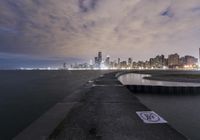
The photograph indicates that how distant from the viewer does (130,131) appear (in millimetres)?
5914

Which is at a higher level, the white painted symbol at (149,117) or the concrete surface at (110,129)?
the concrete surface at (110,129)

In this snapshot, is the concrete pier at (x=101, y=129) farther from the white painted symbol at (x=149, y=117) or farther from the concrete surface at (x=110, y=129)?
the white painted symbol at (x=149, y=117)

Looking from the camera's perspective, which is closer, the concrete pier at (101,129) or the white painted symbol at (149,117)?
the concrete pier at (101,129)

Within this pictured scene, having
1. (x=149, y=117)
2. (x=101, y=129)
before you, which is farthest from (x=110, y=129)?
(x=149, y=117)

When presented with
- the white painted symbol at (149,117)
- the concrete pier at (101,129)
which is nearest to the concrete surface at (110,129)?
the concrete pier at (101,129)

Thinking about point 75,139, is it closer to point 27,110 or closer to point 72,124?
point 72,124

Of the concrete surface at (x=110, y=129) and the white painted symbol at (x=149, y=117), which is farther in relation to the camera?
the white painted symbol at (x=149, y=117)

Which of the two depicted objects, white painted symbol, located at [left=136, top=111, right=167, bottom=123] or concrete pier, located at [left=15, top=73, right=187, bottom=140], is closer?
concrete pier, located at [left=15, top=73, right=187, bottom=140]

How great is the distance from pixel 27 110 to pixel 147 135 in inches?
524

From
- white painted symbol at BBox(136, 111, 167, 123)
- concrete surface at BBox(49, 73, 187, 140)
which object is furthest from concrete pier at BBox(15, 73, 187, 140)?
white painted symbol at BBox(136, 111, 167, 123)

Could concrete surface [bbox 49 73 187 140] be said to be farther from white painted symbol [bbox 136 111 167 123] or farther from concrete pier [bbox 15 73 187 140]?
white painted symbol [bbox 136 111 167 123]

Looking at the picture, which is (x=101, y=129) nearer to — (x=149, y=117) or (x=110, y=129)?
(x=110, y=129)

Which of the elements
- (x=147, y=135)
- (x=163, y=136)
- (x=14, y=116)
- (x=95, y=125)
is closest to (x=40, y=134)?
(x=95, y=125)

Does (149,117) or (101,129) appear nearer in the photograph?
(101,129)
